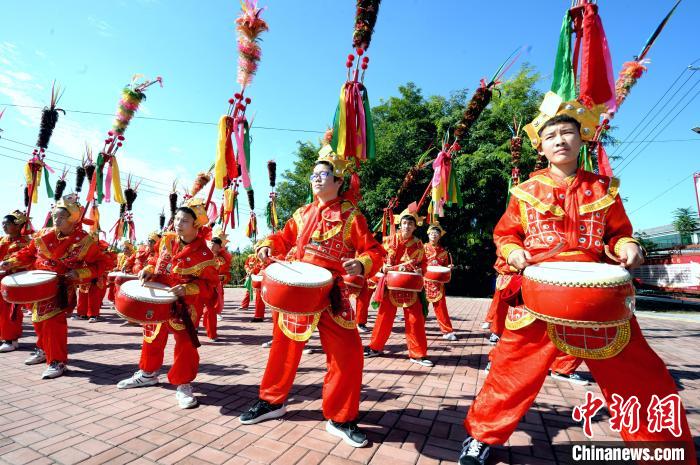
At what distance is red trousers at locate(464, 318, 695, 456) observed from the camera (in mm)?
1800

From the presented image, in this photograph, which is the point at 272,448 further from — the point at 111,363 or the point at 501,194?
the point at 501,194

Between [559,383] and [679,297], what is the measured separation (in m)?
21.4

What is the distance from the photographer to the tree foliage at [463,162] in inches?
578

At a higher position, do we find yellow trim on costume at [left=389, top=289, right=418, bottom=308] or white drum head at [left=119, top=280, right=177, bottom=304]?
white drum head at [left=119, top=280, right=177, bottom=304]

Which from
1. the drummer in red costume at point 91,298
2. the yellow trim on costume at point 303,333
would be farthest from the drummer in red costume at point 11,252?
the yellow trim on costume at point 303,333

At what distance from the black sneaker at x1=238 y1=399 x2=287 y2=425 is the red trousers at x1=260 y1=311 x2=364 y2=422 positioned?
0.07 metres

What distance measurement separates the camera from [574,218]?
214cm

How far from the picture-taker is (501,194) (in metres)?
15.3

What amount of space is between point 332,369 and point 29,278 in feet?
12.5

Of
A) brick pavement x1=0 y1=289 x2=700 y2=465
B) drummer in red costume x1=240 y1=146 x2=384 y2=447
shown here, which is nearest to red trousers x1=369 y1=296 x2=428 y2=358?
brick pavement x1=0 y1=289 x2=700 y2=465

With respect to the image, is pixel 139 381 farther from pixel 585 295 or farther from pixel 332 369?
pixel 585 295

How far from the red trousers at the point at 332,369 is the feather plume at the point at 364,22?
2.43m

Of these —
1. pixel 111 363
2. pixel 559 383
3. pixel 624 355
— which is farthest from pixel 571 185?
pixel 111 363

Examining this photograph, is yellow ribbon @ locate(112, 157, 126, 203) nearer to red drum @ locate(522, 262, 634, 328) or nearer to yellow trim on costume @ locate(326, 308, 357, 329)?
yellow trim on costume @ locate(326, 308, 357, 329)
